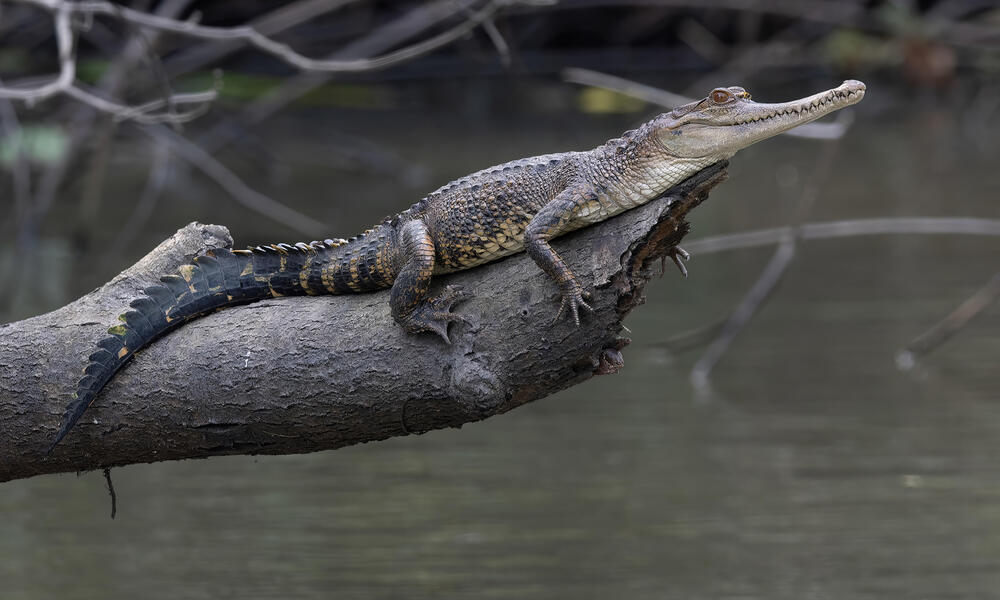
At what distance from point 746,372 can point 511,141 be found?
28.3ft

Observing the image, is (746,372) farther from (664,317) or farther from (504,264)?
(504,264)

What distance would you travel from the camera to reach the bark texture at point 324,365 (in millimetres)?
3402

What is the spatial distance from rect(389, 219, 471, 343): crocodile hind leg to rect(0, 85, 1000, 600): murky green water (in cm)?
154

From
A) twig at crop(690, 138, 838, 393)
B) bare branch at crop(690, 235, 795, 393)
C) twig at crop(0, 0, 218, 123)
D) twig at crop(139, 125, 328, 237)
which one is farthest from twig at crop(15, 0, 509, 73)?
twig at crop(139, 125, 328, 237)

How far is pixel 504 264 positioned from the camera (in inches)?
146

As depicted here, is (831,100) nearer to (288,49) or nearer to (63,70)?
(288,49)

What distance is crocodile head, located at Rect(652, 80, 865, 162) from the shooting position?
3.40m

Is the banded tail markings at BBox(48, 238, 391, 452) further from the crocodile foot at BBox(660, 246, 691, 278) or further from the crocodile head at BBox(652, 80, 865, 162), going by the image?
the crocodile head at BBox(652, 80, 865, 162)

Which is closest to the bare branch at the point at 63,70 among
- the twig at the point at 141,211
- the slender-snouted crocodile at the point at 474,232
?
the slender-snouted crocodile at the point at 474,232

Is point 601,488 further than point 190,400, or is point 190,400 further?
point 601,488

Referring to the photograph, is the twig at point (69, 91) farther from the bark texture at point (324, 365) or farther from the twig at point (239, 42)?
the twig at point (239, 42)

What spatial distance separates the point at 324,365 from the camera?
355 cm

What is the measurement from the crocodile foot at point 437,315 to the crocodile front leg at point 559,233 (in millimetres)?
255

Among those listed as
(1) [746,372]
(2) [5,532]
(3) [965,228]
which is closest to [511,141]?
(1) [746,372]
